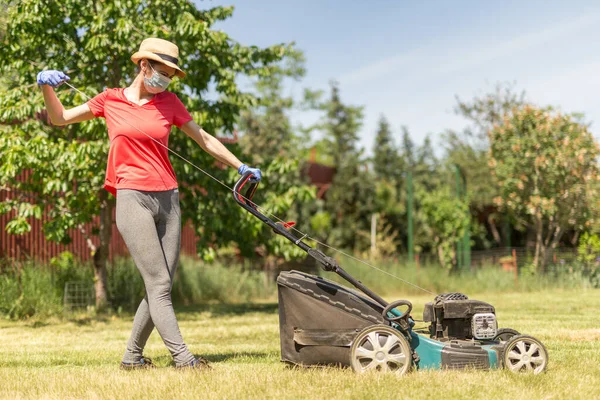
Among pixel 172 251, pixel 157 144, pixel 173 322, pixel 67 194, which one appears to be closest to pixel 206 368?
pixel 173 322

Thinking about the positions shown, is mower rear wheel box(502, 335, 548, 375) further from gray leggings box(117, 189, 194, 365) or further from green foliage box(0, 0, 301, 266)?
green foliage box(0, 0, 301, 266)

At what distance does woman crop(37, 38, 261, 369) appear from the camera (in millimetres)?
4691

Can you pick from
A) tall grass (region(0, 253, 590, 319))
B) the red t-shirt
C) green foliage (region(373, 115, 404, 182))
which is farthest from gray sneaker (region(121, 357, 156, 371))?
green foliage (region(373, 115, 404, 182))

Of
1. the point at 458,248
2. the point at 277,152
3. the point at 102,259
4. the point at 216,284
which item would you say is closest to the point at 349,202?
the point at 277,152

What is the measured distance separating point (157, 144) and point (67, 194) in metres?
6.17

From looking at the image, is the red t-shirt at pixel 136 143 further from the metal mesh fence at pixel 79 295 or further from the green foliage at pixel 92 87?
the metal mesh fence at pixel 79 295

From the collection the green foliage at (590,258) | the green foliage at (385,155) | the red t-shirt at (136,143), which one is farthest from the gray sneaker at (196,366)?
the green foliage at (385,155)

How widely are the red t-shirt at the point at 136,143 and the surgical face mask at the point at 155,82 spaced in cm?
11

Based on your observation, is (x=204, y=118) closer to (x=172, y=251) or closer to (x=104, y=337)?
(x=104, y=337)

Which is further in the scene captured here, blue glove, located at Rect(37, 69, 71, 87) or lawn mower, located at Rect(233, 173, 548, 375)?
blue glove, located at Rect(37, 69, 71, 87)

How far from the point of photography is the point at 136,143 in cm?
475

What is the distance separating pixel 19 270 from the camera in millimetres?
10828

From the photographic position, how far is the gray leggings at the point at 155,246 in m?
4.68

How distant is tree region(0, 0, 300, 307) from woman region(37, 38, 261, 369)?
430cm
